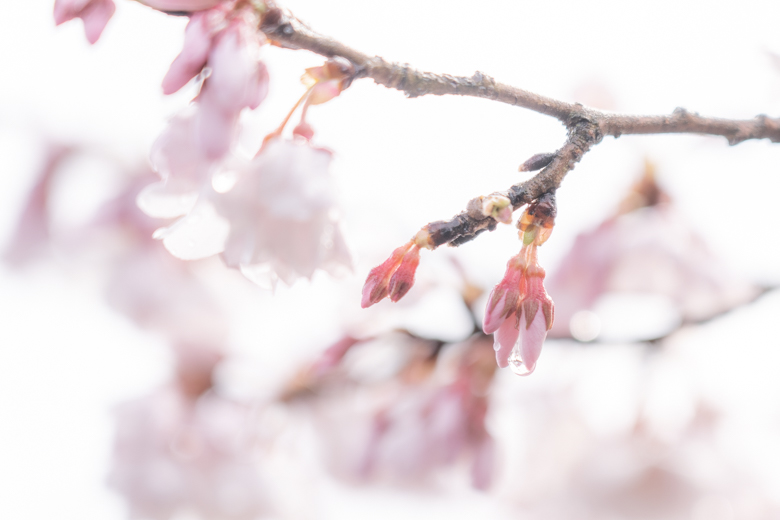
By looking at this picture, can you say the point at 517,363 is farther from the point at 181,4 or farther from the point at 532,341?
the point at 181,4

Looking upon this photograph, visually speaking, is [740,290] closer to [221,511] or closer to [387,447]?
[387,447]

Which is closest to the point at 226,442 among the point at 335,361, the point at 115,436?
the point at 115,436

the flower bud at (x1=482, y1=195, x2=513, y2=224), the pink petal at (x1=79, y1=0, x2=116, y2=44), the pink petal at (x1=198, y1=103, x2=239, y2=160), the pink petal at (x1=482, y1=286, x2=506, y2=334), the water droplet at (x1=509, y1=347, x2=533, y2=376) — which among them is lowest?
the water droplet at (x1=509, y1=347, x2=533, y2=376)

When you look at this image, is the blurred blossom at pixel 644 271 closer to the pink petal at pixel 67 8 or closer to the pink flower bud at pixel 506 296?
the pink flower bud at pixel 506 296

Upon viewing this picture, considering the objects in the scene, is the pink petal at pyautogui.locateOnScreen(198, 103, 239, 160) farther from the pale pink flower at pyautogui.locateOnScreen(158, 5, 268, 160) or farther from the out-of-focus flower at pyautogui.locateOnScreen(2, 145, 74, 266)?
the out-of-focus flower at pyautogui.locateOnScreen(2, 145, 74, 266)

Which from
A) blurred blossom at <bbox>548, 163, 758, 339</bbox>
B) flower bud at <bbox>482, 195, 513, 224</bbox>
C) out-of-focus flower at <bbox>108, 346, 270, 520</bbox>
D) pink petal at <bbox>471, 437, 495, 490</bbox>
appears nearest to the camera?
flower bud at <bbox>482, 195, 513, 224</bbox>

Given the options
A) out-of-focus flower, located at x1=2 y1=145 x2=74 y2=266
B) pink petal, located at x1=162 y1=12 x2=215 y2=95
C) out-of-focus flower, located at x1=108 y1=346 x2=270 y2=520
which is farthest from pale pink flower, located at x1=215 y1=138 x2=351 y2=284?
out-of-focus flower, located at x1=2 y1=145 x2=74 y2=266

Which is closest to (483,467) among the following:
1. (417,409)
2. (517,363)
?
(417,409)
